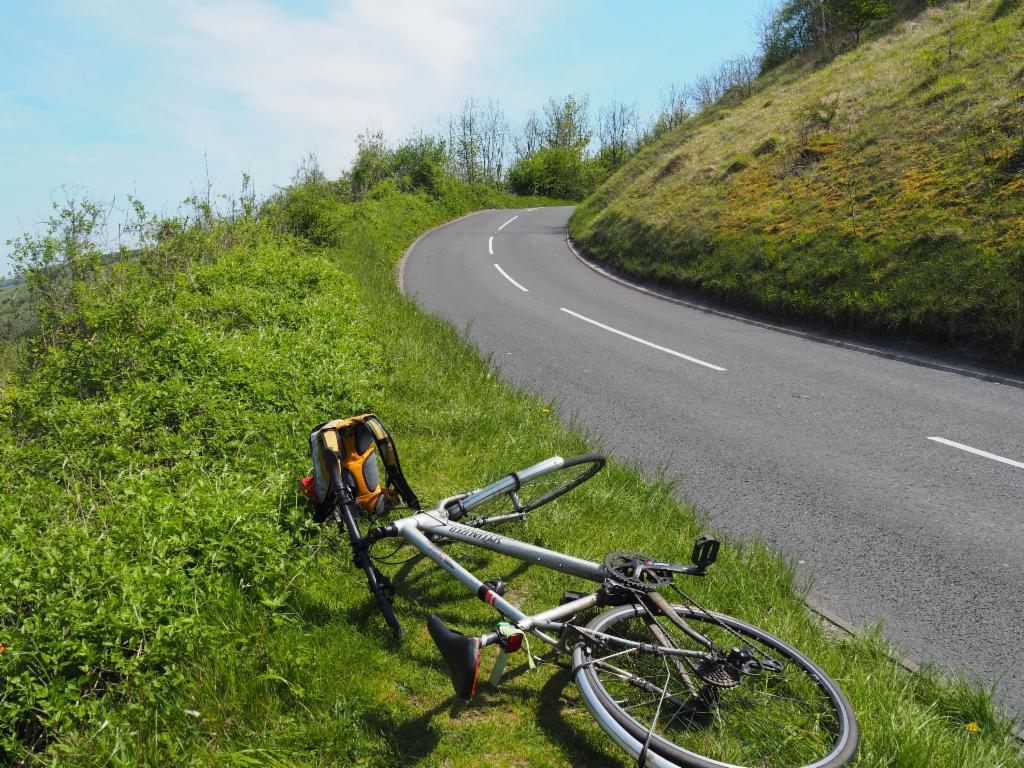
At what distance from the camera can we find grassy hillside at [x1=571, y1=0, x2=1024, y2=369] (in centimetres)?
1107

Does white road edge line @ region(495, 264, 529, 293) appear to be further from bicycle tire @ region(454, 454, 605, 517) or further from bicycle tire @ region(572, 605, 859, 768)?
bicycle tire @ region(572, 605, 859, 768)

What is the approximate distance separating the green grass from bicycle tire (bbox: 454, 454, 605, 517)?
0.66 feet

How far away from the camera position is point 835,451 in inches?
257

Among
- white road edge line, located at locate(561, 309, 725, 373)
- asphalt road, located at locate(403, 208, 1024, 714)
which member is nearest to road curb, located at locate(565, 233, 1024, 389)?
asphalt road, located at locate(403, 208, 1024, 714)

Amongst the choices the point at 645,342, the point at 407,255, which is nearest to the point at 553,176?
the point at 407,255

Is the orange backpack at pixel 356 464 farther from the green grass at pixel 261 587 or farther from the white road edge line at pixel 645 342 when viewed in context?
the white road edge line at pixel 645 342

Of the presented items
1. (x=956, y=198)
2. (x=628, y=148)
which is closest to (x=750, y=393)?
(x=956, y=198)

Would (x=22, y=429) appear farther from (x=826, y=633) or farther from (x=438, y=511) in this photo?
(x=826, y=633)

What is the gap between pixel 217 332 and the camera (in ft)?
25.3

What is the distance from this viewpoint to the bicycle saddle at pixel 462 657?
2.60 metres

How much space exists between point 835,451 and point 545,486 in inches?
128

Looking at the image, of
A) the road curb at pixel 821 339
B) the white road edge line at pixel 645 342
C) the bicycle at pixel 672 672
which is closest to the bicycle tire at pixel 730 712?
the bicycle at pixel 672 672

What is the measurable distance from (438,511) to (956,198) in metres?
13.7

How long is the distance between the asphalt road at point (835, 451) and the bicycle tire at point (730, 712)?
4.20ft
